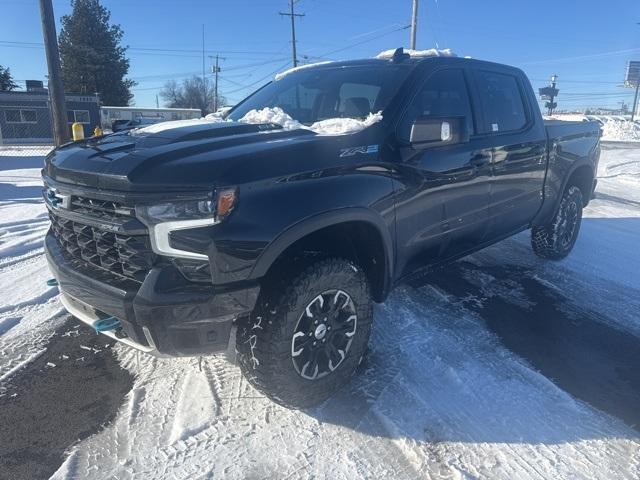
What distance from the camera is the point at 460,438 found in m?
2.51

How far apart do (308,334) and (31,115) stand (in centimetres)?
3413

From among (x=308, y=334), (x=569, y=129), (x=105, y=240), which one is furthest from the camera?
(x=569, y=129)

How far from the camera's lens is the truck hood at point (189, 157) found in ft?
7.48

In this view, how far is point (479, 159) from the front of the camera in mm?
3725

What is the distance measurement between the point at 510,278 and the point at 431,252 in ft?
6.09

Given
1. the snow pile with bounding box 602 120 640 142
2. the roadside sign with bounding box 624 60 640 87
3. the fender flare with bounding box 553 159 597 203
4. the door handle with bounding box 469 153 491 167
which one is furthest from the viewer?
the roadside sign with bounding box 624 60 640 87

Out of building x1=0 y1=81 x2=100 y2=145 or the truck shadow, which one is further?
building x1=0 y1=81 x2=100 y2=145

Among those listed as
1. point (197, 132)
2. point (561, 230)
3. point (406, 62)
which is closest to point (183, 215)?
point (197, 132)

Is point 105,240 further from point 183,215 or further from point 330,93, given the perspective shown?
point 330,93

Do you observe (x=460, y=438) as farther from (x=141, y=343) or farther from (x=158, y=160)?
(x=158, y=160)

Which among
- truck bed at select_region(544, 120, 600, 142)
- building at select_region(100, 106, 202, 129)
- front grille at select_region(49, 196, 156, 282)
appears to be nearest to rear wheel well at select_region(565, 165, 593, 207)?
truck bed at select_region(544, 120, 600, 142)

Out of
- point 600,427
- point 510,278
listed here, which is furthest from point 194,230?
point 510,278

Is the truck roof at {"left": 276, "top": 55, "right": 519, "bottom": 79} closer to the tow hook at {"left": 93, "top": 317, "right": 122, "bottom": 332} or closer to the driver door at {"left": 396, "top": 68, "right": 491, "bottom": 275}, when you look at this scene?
the driver door at {"left": 396, "top": 68, "right": 491, "bottom": 275}

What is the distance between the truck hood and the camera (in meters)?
2.28
